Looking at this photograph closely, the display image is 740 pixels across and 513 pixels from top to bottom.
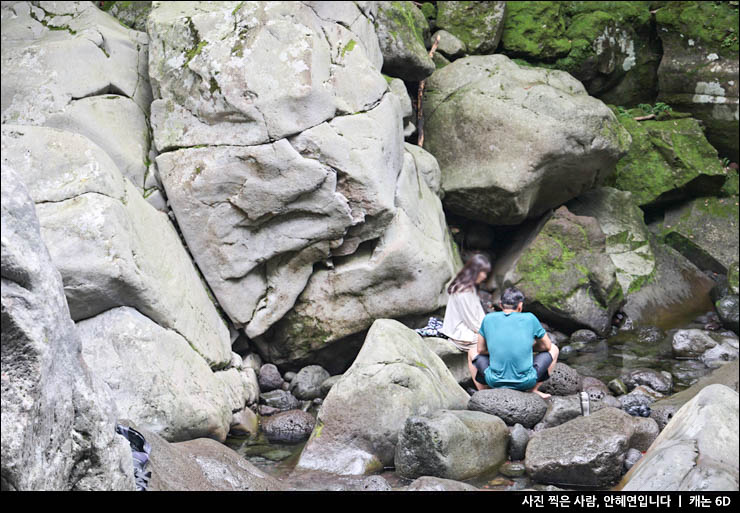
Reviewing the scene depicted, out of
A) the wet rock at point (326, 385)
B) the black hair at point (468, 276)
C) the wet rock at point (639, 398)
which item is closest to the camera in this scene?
the wet rock at point (639, 398)

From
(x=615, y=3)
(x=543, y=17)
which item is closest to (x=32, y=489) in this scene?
(x=543, y=17)

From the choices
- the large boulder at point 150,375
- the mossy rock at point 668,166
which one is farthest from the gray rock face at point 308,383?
the mossy rock at point 668,166

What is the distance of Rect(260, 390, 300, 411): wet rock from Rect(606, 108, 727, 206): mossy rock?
7806 mm

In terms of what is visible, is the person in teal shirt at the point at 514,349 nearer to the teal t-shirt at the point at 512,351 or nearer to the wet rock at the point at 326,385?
the teal t-shirt at the point at 512,351

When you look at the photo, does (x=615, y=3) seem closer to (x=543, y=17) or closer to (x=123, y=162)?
(x=543, y=17)

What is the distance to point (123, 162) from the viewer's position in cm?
766

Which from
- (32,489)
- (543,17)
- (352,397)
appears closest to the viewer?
(32,489)

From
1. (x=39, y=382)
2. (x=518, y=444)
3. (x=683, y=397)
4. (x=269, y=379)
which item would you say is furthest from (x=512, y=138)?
(x=39, y=382)

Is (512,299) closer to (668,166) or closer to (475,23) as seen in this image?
(475,23)

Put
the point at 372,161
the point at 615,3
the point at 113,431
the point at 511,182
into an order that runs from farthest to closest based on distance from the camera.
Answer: the point at 615,3 < the point at 511,182 < the point at 372,161 < the point at 113,431

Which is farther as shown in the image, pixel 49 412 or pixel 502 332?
pixel 502 332

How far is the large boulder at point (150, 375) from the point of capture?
5.92 m

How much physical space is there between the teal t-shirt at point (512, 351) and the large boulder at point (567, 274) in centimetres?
319

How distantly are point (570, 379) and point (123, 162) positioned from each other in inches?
206
